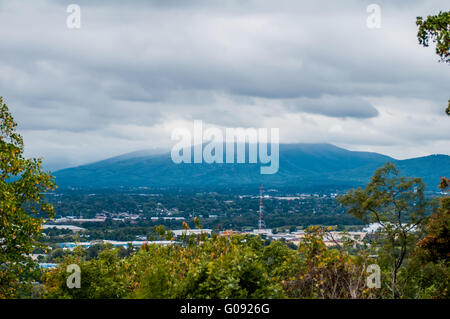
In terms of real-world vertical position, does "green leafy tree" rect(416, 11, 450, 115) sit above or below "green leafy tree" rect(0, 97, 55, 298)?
above

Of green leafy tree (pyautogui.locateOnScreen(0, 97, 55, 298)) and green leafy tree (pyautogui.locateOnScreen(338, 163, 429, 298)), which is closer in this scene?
green leafy tree (pyautogui.locateOnScreen(0, 97, 55, 298))

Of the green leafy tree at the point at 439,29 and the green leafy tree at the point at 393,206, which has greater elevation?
the green leafy tree at the point at 439,29

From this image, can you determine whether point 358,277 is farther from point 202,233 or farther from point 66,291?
point 66,291

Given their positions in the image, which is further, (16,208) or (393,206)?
(393,206)

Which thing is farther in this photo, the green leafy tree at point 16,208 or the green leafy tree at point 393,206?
the green leafy tree at point 393,206
